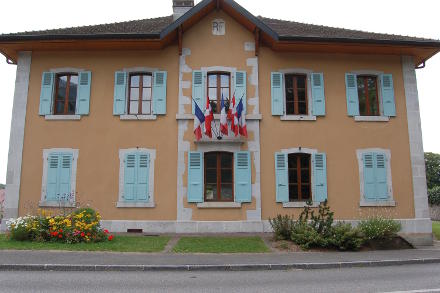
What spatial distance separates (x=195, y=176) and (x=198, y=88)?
3137 mm

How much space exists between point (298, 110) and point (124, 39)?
659cm

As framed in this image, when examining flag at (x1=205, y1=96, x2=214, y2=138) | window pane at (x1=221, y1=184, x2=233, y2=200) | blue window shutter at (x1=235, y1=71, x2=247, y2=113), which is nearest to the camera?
flag at (x1=205, y1=96, x2=214, y2=138)

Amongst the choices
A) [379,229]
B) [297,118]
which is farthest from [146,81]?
[379,229]

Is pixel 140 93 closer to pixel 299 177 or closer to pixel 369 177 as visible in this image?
pixel 299 177

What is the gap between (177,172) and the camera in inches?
Result: 515

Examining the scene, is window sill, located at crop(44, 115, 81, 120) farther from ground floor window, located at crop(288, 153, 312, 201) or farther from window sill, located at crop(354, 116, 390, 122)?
window sill, located at crop(354, 116, 390, 122)

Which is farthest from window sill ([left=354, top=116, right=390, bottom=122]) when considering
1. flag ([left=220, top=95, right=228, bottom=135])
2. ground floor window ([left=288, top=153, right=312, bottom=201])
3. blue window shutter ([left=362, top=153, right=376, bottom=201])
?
flag ([left=220, top=95, right=228, bottom=135])

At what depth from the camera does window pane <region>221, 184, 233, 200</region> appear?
42.9 feet

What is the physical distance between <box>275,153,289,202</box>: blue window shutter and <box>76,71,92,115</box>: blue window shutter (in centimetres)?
694

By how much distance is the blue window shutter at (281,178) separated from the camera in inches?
511

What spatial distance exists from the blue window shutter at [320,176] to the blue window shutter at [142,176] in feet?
18.9

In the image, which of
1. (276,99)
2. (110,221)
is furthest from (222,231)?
(276,99)

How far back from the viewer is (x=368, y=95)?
14.1 metres

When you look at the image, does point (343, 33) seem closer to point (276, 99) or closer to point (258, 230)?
point (276, 99)
